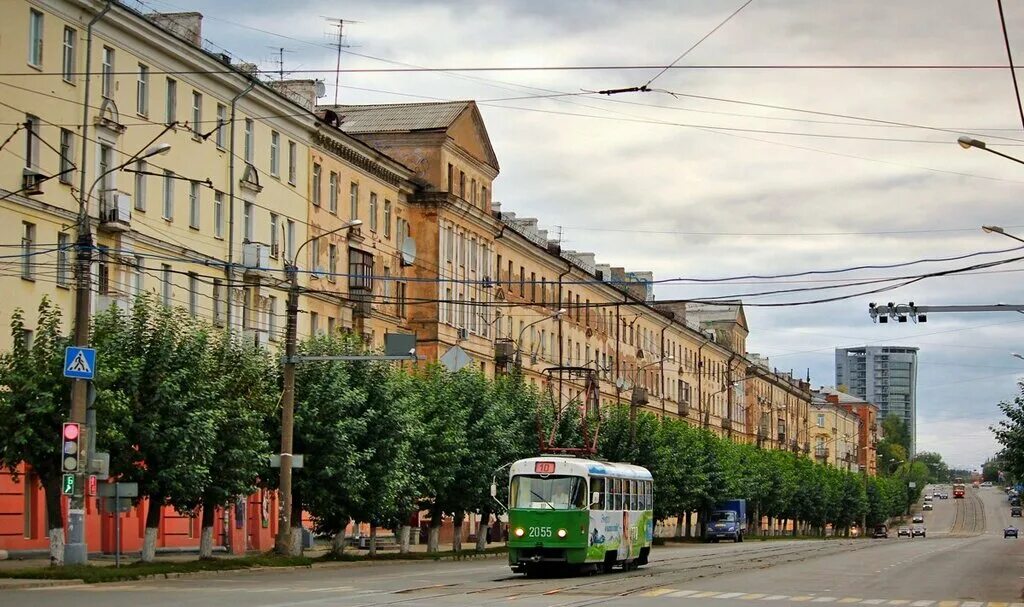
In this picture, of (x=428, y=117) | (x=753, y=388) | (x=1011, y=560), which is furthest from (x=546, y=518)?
(x=753, y=388)

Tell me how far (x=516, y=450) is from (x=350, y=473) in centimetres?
1538

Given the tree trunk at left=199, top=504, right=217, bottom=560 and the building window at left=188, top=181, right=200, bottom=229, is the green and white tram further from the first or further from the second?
the building window at left=188, top=181, right=200, bottom=229

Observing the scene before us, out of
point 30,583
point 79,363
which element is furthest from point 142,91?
point 30,583

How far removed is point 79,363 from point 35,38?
45.3 ft

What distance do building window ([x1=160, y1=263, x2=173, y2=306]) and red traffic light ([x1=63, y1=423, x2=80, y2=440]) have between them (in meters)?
18.0

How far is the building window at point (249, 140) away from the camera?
59.2 metres

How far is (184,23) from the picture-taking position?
5584 cm

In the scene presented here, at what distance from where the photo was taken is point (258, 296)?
59.8 meters

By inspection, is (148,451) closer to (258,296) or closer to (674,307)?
(258,296)

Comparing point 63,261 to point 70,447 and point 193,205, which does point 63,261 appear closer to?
point 193,205

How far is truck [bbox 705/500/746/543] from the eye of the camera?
10238 centimetres

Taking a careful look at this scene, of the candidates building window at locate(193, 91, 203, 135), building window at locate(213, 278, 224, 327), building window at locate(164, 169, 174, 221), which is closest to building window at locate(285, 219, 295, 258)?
building window at locate(213, 278, 224, 327)

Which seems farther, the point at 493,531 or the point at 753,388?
the point at 753,388

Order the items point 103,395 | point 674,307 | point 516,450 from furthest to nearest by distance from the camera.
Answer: point 674,307
point 516,450
point 103,395
